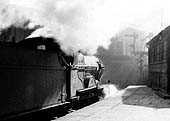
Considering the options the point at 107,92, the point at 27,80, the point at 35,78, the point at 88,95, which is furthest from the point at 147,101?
the point at 107,92

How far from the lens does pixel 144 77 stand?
33.4 m

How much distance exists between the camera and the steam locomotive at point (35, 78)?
17.6 ft

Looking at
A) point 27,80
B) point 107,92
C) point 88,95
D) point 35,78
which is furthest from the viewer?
point 107,92

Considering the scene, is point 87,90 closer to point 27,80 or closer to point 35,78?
point 35,78

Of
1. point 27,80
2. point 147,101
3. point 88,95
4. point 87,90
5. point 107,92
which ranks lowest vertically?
point 107,92

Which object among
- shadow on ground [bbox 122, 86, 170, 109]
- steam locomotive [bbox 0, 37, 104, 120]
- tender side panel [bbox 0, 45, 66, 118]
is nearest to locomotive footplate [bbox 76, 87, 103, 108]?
steam locomotive [bbox 0, 37, 104, 120]

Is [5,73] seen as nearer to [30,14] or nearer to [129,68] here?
[30,14]

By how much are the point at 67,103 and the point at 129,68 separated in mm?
34141

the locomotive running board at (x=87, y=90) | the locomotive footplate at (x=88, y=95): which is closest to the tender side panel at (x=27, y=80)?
the locomotive running board at (x=87, y=90)

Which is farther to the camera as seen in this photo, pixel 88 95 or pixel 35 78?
pixel 88 95

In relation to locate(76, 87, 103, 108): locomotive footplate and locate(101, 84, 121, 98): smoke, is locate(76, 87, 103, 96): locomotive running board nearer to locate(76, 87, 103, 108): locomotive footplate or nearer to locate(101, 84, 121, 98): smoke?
locate(76, 87, 103, 108): locomotive footplate

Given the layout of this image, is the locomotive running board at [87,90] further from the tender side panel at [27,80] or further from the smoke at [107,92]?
the tender side panel at [27,80]

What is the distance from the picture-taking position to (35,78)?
644 centimetres

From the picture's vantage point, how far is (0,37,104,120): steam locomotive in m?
5.37
